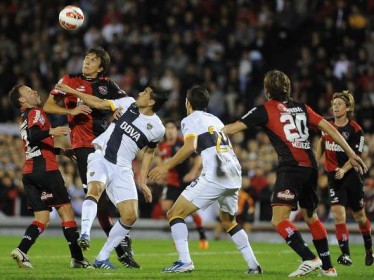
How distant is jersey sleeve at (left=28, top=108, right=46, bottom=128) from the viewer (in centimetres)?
1220

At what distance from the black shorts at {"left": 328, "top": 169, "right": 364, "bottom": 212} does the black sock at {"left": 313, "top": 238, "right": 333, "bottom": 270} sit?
2930 mm

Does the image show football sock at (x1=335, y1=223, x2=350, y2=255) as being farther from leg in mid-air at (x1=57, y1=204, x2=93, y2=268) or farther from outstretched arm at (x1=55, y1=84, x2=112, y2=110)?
outstretched arm at (x1=55, y1=84, x2=112, y2=110)

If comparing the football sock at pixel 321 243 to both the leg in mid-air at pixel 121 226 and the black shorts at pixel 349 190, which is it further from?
the black shorts at pixel 349 190

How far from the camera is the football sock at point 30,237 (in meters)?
12.2

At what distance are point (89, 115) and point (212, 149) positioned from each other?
239cm

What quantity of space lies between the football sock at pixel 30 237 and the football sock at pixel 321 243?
3566 millimetres

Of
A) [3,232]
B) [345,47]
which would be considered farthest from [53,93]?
[345,47]

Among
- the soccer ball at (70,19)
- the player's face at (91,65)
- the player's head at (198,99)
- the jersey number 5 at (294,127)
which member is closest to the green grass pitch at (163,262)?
the jersey number 5 at (294,127)

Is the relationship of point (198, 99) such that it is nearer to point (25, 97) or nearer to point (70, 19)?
point (25, 97)

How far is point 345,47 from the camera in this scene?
76.8 ft

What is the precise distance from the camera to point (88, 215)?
1142 cm

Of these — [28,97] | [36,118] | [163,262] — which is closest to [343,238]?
[163,262]

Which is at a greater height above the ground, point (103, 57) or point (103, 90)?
point (103, 57)

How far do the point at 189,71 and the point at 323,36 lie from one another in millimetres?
3624
